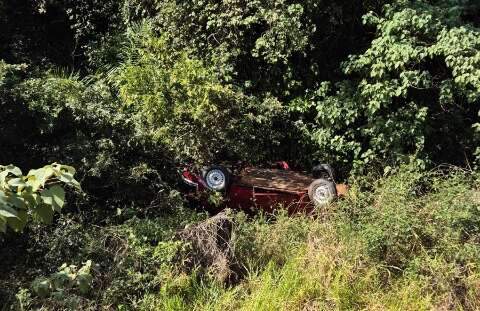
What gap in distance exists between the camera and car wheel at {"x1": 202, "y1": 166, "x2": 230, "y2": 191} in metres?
5.93

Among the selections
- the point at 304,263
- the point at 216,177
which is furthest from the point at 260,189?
the point at 304,263

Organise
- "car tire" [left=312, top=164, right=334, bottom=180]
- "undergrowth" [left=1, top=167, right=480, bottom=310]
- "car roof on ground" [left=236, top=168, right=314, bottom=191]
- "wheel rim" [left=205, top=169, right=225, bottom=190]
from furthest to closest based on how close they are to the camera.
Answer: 1. "car tire" [left=312, top=164, right=334, bottom=180]
2. "car roof on ground" [left=236, top=168, right=314, bottom=191]
3. "wheel rim" [left=205, top=169, right=225, bottom=190]
4. "undergrowth" [left=1, top=167, right=480, bottom=310]

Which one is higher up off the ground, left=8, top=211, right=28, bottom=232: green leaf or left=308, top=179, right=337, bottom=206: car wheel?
left=8, top=211, right=28, bottom=232: green leaf

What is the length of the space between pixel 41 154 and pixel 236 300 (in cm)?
232

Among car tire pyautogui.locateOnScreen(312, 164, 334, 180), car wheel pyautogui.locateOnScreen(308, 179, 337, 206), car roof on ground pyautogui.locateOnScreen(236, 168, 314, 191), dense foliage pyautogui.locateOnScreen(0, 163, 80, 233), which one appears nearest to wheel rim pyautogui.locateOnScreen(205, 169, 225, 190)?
car roof on ground pyautogui.locateOnScreen(236, 168, 314, 191)

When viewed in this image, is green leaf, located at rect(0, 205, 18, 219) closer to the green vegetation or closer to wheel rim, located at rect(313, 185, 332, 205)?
the green vegetation

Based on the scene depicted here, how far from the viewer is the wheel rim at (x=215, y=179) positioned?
19.4 ft

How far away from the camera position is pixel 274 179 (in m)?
6.45

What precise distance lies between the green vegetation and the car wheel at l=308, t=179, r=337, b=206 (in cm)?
33

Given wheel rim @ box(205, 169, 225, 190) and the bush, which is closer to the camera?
wheel rim @ box(205, 169, 225, 190)

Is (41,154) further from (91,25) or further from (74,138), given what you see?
(91,25)

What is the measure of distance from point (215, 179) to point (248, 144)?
798mm

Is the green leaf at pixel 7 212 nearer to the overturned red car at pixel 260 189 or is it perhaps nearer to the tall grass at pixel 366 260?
the tall grass at pixel 366 260

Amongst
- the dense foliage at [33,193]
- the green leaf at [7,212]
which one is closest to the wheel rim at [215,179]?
the dense foliage at [33,193]
